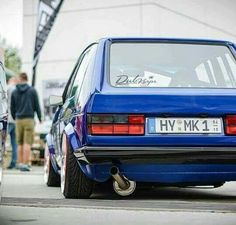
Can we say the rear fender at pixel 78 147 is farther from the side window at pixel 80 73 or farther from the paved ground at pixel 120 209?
the side window at pixel 80 73

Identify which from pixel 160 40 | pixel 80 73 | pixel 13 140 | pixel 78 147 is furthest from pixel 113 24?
pixel 78 147

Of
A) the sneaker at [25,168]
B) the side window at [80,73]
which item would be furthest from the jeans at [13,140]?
the side window at [80,73]

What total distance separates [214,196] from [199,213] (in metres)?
1.62

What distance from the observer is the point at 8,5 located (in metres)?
11.2

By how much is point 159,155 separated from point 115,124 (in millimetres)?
398

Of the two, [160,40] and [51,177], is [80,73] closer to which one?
[160,40]

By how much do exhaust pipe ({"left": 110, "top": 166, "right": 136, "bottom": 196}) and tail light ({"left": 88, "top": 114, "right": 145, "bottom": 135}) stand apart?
0.29 meters

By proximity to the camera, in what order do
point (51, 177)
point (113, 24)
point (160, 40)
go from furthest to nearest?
point (113, 24), point (51, 177), point (160, 40)

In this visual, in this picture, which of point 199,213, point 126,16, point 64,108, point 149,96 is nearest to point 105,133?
point 149,96

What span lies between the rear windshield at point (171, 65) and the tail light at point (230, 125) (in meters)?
0.51

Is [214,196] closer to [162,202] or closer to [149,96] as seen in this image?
[162,202]

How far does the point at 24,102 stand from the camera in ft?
39.8

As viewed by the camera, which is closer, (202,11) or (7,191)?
(7,191)

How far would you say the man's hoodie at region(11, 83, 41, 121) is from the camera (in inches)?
477
